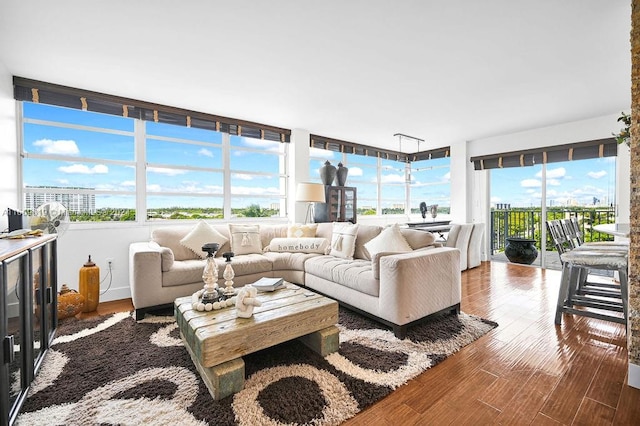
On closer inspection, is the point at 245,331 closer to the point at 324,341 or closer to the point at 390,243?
the point at 324,341

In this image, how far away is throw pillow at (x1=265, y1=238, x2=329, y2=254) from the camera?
3.66m

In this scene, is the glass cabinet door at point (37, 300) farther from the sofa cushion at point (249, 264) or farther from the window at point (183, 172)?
the window at point (183, 172)

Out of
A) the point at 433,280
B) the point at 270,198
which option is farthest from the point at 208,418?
the point at 270,198

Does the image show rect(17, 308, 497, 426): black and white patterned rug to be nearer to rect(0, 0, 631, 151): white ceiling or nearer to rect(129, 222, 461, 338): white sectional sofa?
rect(129, 222, 461, 338): white sectional sofa

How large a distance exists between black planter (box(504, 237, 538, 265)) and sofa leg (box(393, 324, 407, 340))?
3.82 meters

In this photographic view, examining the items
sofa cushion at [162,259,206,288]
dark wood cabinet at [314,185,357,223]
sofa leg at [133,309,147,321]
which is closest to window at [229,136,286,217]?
dark wood cabinet at [314,185,357,223]

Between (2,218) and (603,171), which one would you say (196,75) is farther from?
(603,171)

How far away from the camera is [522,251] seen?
4930 mm

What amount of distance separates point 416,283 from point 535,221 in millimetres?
4288

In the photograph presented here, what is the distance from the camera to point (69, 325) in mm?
2553

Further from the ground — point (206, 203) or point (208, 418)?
point (206, 203)

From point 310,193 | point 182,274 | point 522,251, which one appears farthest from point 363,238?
point 522,251

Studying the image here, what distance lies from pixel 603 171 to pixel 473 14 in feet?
13.4

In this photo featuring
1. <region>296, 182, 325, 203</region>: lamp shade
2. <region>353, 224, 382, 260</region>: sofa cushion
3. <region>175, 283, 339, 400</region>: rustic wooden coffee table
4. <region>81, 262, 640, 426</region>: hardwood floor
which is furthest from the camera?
<region>296, 182, 325, 203</region>: lamp shade
